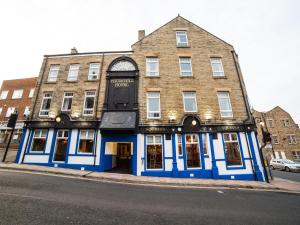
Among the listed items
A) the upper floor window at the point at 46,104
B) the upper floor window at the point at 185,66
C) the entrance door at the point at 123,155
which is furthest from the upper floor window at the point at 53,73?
the upper floor window at the point at 185,66

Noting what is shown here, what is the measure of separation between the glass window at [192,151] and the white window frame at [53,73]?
590 inches

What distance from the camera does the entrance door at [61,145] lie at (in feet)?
42.6

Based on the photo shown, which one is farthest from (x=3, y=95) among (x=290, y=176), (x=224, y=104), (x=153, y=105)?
(x=290, y=176)

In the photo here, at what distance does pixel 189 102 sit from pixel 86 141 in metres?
10.1

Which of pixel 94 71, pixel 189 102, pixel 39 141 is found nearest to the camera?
pixel 39 141

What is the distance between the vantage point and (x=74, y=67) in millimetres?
15828

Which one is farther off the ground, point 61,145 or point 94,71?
point 94,71

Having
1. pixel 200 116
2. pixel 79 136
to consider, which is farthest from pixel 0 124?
pixel 200 116

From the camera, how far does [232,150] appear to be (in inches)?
495

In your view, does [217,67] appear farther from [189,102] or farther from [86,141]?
[86,141]

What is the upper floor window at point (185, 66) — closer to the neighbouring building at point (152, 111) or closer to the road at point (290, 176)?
the neighbouring building at point (152, 111)

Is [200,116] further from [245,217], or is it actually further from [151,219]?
[151,219]

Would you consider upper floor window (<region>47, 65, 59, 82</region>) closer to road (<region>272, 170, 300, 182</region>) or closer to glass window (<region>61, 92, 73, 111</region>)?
glass window (<region>61, 92, 73, 111</region>)

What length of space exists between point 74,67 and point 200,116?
554 inches
